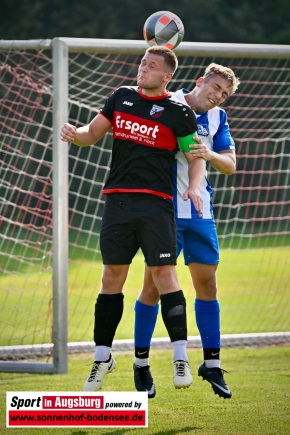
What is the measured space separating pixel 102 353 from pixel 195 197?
0.87 meters

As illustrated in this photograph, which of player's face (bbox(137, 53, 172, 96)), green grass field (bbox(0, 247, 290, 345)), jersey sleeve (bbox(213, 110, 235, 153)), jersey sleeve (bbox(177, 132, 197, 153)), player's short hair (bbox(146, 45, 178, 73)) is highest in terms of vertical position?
player's short hair (bbox(146, 45, 178, 73))

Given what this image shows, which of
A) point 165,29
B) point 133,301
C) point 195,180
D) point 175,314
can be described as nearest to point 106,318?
point 175,314

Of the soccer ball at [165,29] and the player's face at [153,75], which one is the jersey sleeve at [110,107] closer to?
the player's face at [153,75]

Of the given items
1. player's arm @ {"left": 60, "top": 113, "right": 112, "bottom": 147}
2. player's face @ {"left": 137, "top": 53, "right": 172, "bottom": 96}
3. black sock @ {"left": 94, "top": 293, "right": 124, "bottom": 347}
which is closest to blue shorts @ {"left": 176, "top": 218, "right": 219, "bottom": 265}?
black sock @ {"left": 94, "top": 293, "right": 124, "bottom": 347}

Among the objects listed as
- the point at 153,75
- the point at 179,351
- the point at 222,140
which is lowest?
the point at 179,351

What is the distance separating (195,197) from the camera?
4797mm

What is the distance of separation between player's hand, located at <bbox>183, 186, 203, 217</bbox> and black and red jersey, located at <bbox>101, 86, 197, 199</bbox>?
12 centimetres

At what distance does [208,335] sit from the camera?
523 cm

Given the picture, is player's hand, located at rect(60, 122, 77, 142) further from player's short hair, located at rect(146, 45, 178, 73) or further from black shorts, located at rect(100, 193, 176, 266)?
player's short hair, located at rect(146, 45, 178, 73)

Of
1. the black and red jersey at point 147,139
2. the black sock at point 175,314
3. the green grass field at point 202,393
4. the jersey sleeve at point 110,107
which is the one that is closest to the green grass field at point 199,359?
the green grass field at point 202,393

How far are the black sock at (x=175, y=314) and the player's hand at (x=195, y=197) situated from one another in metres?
0.42

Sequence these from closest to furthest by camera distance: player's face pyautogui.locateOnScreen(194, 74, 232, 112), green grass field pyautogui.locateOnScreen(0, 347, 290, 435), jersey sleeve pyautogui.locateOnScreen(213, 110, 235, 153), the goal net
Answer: green grass field pyautogui.locateOnScreen(0, 347, 290, 435) → player's face pyautogui.locateOnScreen(194, 74, 232, 112) → jersey sleeve pyautogui.locateOnScreen(213, 110, 235, 153) → the goal net

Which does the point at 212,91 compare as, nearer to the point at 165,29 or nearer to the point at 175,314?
the point at 165,29

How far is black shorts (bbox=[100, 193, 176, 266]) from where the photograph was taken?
15.8ft
